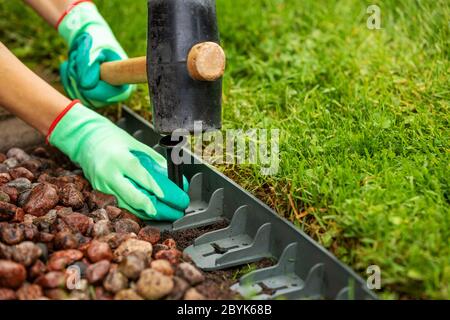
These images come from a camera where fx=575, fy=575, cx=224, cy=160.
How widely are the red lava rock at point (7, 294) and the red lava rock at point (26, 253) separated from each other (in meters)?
0.09

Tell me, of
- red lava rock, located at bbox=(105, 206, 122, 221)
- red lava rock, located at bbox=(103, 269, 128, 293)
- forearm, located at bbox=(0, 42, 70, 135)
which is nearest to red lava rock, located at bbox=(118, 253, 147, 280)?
red lava rock, located at bbox=(103, 269, 128, 293)

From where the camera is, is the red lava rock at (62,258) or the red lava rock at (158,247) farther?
the red lava rock at (158,247)

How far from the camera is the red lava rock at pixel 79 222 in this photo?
2082 millimetres

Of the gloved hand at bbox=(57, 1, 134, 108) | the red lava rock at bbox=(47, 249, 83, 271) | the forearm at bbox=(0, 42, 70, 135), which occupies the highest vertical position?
the gloved hand at bbox=(57, 1, 134, 108)

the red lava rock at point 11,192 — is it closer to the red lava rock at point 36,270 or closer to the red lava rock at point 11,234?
the red lava rock at point 11,234

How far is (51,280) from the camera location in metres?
1.78

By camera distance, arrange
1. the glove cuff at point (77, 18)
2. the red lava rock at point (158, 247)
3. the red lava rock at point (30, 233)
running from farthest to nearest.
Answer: the glove cuff at point (77, 18), the red lava rock at point (158, 247), the red lava rock at point (30, 233)

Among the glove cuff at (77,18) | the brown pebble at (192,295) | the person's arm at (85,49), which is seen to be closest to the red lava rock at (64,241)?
the brown pebble at (192,295)

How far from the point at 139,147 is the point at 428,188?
1146 millimetres

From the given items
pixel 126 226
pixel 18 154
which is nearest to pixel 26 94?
pixel 18 154

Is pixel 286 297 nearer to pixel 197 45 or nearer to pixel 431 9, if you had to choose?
pixel 197 45

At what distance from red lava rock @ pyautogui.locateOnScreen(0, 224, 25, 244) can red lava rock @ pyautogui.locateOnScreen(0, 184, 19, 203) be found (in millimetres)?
364

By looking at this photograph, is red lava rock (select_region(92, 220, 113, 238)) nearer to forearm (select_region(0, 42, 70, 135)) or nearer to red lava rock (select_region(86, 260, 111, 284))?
red lava rock (select_region(86, 260, 111, 284))

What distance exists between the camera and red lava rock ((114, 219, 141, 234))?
2.15 metres
